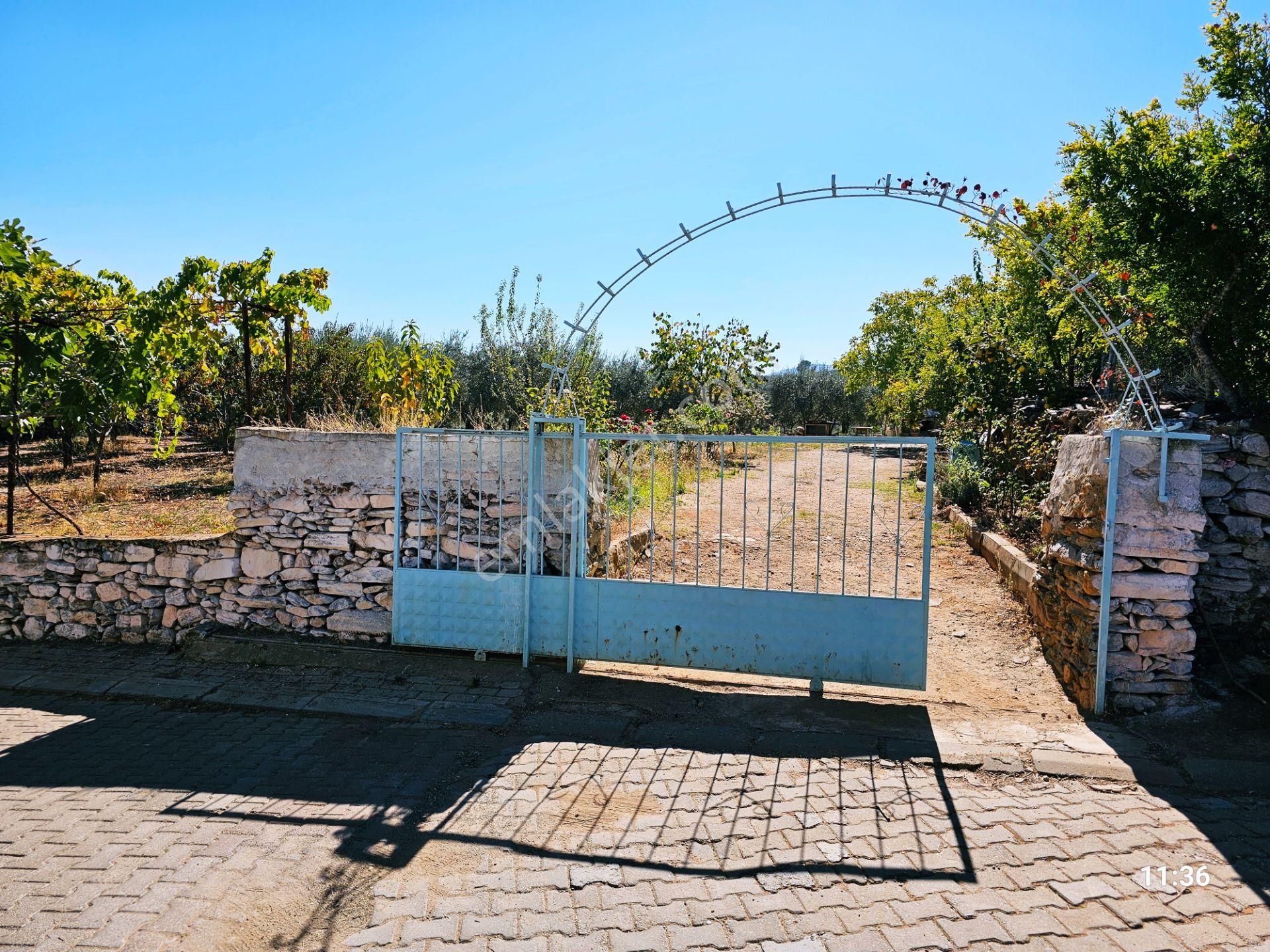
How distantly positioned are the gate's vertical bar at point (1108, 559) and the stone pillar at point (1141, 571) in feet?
0.12

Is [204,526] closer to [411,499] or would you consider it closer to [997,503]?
[411,499]

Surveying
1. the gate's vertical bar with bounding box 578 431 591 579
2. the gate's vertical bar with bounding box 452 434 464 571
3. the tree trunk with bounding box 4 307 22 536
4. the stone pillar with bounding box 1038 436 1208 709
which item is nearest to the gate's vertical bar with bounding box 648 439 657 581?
the gate's vertical bar with bounding box 578 431 591 579

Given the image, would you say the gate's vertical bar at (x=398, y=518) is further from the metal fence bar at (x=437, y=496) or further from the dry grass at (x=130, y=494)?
the dry grass at (x=130, y=494)

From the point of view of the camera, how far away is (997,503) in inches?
360

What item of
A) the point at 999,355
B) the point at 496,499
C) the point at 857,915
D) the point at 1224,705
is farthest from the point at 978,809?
the point at 999,355

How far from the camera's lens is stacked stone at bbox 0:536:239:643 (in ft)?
20.6

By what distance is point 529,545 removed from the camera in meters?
5.61

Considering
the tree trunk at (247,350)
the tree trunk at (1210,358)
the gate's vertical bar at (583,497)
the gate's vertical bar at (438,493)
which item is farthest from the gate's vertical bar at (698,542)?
the tree trunk at (247,350)

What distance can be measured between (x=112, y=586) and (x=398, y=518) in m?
2.58

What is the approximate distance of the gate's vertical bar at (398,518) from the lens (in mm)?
5855

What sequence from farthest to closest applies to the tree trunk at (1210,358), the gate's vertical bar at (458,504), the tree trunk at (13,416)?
the tree trunk at (13,416), the tree trunk at (1210,358), the gate's vertical bar at (458,504)

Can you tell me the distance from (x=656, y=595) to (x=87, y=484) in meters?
7.95

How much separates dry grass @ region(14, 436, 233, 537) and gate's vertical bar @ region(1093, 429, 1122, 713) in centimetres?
714

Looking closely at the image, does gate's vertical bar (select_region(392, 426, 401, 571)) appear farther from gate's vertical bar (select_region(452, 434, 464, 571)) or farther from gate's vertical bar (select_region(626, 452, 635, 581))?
gate's vertical bar (select_region(626, 452, 635, 581))
